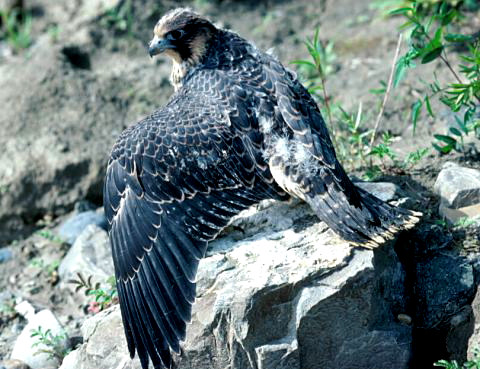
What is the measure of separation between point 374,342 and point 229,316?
0.77m

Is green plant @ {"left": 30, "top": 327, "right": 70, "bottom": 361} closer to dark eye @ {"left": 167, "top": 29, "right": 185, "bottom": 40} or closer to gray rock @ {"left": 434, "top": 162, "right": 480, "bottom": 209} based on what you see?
dark eye @ {"left": 167, "top": 29, "right": 185, "bottom": 40}

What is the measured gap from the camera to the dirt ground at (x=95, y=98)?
6.08 meters

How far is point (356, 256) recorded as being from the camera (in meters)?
4.32

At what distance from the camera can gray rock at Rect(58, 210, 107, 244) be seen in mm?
6367

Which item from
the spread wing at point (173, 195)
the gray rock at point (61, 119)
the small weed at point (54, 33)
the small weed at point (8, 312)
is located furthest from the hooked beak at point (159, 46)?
the small weed at point (54, 33)

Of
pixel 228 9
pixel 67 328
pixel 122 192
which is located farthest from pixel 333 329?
pixel 228 9

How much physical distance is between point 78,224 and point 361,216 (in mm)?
2777

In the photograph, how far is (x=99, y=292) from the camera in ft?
16.6

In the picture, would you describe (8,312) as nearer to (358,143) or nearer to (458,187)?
(358,143)

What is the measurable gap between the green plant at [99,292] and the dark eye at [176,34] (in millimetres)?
1606

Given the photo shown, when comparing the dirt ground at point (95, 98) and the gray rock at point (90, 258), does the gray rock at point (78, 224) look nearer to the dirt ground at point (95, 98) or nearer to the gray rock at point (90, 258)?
the dirt ground at point (95, 98)

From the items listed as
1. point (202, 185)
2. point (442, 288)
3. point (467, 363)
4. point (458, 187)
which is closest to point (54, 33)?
point (202, 185)

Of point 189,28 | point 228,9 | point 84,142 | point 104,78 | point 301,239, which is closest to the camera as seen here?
point 301,239

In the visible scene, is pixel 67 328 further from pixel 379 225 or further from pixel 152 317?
pixel 379 225
